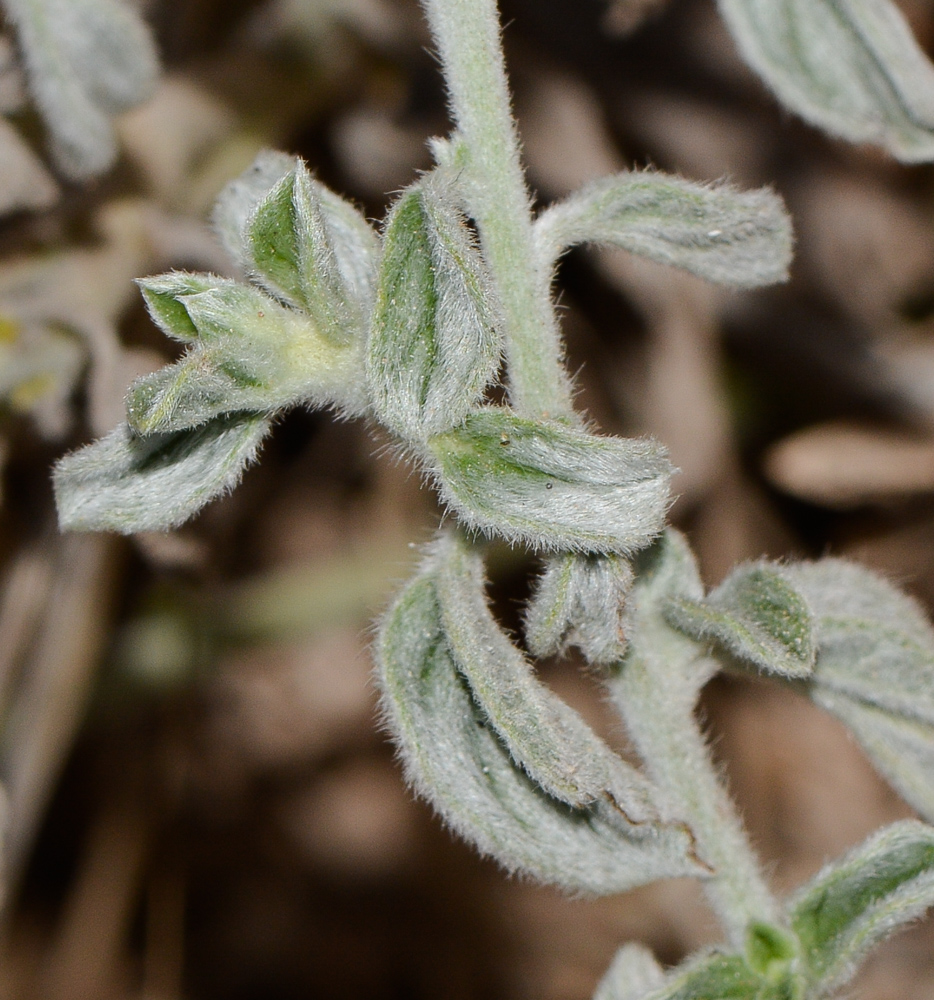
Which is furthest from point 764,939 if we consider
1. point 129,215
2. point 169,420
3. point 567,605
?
point 129,215

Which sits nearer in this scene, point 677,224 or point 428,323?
point 428,323

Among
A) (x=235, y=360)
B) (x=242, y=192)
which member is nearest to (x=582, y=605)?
(x=235, y=360)

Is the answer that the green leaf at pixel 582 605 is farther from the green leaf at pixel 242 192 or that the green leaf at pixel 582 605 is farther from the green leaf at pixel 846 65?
the green leaf at pixel 846 65

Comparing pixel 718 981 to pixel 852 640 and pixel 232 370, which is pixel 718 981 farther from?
pixel 232 370

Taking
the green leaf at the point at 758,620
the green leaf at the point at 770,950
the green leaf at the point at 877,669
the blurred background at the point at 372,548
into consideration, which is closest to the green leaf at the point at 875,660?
the green leaf at the point at 877,669

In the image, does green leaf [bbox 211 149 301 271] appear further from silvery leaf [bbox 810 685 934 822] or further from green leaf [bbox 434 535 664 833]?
silvery leaf [bbox 810 685 934 822]

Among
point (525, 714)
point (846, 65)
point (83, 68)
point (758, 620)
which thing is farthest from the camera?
point (83, 68)

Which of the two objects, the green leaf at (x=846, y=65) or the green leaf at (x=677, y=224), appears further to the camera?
the green leaf at (x=846, y=65)
